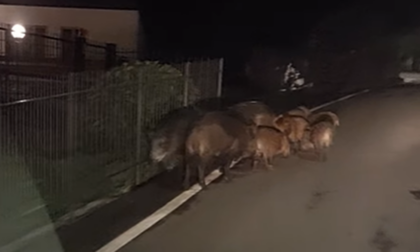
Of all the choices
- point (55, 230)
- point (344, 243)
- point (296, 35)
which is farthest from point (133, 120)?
point (296, 35)

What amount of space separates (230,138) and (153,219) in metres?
2.94

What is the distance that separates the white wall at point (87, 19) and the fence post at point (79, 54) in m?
5.09

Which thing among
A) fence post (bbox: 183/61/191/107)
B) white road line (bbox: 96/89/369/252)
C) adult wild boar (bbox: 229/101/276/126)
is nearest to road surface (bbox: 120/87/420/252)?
white road line (bbox: 96/89/369/252)

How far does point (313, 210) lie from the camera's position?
10.4 metres

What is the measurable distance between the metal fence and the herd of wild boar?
32cm

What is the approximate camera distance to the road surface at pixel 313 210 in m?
8.75

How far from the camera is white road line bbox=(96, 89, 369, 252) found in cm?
829

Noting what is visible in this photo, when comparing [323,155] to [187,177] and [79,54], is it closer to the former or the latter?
[187,177]

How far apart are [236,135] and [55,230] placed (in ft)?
13.5

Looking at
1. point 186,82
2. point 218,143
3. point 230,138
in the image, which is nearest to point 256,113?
point 186,82

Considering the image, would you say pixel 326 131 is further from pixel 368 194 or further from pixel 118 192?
pixel 118 192

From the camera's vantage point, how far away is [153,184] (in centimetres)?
1160

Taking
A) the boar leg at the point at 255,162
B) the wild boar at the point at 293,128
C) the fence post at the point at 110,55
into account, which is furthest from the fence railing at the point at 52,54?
the boar leg at the point at 255,162

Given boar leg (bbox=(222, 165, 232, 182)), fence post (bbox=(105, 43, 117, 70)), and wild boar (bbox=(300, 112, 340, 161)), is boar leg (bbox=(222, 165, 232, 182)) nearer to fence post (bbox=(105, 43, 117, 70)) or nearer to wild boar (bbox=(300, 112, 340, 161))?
wild boar (bbox=(300, 112, 340, 161))
